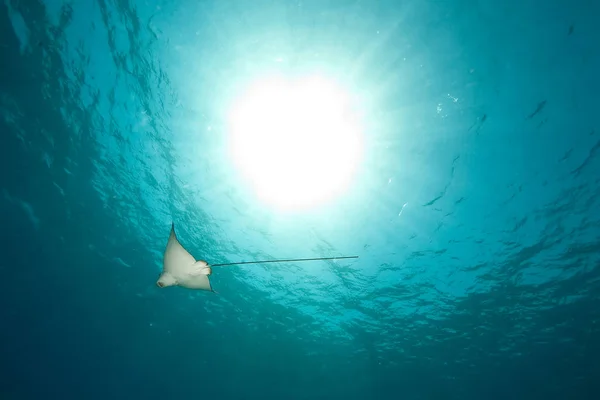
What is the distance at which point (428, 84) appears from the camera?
22.2 feet

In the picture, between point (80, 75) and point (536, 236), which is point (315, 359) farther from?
point (80, 75)

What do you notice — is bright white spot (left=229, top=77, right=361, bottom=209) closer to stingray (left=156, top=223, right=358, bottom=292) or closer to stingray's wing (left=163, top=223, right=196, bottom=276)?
stingray (left=156, top=223, right=358, bottom=292)

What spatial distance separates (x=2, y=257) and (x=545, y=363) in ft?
95.6

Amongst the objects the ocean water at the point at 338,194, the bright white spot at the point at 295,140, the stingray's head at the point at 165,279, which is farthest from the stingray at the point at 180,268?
the ocean water at the point at 338,194

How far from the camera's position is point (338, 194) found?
957 centimetres

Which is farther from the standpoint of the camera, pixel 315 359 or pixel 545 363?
pixel 315 359

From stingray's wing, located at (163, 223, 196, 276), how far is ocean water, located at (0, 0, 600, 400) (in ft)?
13.7

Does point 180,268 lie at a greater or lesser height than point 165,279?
greater

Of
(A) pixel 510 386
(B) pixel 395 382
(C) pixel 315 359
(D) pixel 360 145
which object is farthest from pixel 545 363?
(D) pixel 360 145

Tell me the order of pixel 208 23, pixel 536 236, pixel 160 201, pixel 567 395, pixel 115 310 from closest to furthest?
pixel 208 23
pixel 536 236
pixel 160 201
pixel 115 310
pixel 567 395

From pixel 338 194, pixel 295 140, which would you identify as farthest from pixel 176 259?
pixel 338 194

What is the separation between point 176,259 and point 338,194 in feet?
18.3

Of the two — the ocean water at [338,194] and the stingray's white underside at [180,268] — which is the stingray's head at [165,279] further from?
the ocean water at [338,194]

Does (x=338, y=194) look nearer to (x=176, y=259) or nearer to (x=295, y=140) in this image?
(x=295, y=140)
